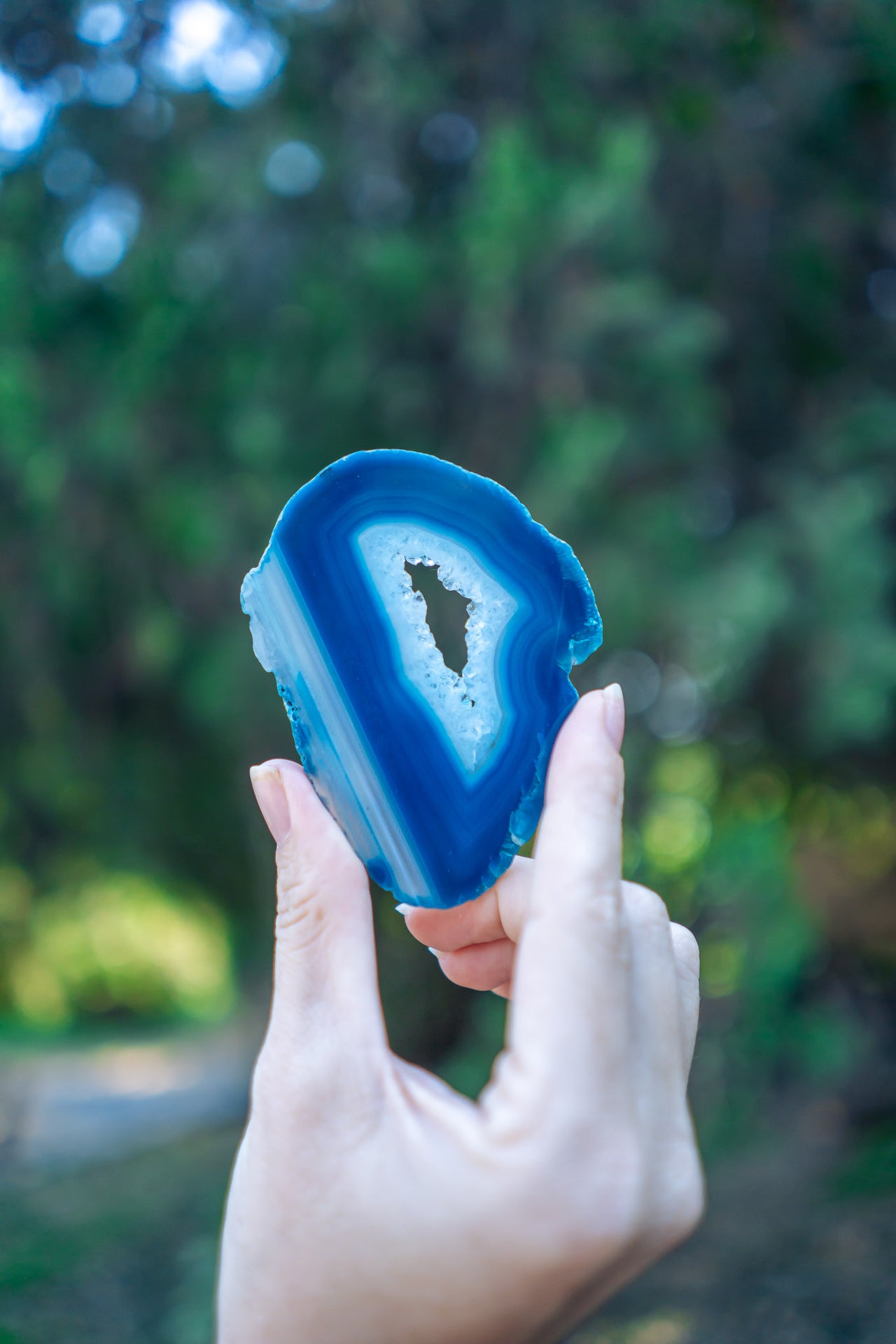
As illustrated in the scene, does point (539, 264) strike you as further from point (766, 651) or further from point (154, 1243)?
point (154, 1243)

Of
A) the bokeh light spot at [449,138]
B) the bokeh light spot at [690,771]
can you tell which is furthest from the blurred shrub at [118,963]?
the bokeh light spot at [449,138]

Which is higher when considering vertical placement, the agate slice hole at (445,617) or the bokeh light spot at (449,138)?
the bokeh light spot at (449,138)

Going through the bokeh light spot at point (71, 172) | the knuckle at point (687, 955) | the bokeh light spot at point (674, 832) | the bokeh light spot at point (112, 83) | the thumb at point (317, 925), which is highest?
the bokeh light spot at point (112, 83)

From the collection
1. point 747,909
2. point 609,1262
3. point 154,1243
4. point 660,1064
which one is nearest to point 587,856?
point 660,1064

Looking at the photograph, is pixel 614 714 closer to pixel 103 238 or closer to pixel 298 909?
pixel 298 909

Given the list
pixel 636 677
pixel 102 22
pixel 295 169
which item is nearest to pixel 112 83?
pixel 102 22

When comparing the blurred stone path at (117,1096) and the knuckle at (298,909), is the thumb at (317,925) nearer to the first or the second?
the knuckle at (298,909)
